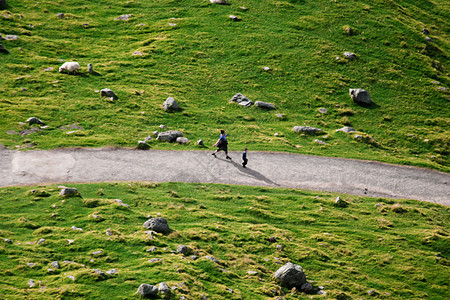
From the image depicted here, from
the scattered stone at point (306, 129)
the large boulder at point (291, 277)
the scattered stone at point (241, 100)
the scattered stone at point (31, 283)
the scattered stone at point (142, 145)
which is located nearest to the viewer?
the scattered stone at point (31, 283)

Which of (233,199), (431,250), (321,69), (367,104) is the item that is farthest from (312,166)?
(321,69)

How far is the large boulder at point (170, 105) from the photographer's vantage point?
48.2m

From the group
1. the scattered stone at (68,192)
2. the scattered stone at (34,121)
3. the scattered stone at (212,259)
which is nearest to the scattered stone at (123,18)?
the scattered stone at (34,121)

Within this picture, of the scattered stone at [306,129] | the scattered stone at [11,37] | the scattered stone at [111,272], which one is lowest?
the scattered stone at [306,129]

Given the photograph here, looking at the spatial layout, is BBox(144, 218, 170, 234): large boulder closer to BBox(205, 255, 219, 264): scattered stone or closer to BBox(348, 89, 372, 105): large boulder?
BBox(205, 255, 219, 264): scattered stone

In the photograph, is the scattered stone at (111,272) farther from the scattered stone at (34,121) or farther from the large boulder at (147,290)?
the scattered stone at (34,121)

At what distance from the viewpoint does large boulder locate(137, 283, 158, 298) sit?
717 inches

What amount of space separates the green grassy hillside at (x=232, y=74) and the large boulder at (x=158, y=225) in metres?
16.3

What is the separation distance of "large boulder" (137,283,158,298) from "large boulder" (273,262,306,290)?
7.92m

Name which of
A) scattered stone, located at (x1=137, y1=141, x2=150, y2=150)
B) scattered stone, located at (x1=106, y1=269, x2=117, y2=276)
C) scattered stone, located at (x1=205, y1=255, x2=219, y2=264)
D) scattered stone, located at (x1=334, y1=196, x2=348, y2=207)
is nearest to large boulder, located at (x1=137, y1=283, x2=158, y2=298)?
scattered stone, located at (x1=106, y1=269, x2=117, y2=276)

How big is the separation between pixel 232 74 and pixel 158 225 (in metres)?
37.5

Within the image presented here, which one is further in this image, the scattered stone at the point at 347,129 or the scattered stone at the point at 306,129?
the scattered stone at the point at 347,129

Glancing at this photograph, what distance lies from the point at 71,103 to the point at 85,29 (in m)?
26.0

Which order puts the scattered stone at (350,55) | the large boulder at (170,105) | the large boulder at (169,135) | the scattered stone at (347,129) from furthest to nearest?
1. the scattered stone at (350,55)
2. the scattered stone at (347,129)
3. the large boulder at (170,105)
4. the large boulder at (169,135)
